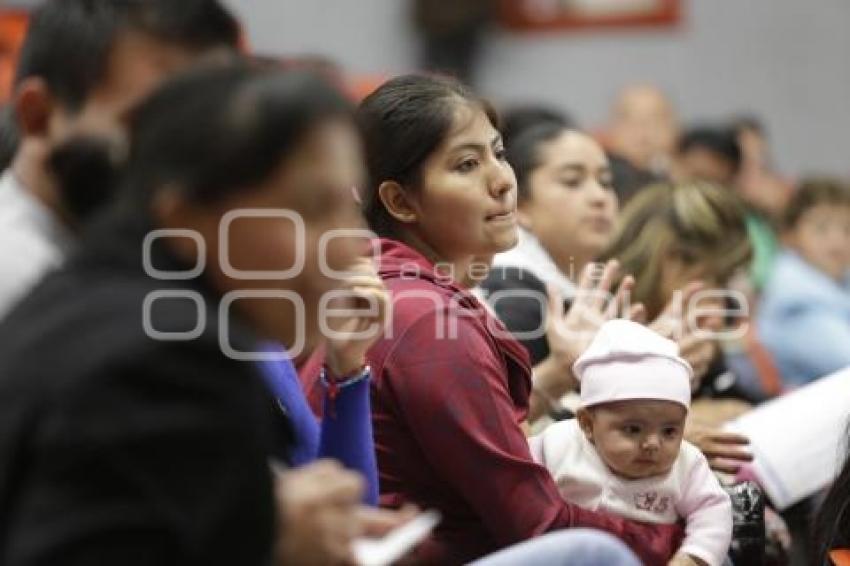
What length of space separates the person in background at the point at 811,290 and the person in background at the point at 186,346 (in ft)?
8.39

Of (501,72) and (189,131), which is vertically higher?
(189,131)

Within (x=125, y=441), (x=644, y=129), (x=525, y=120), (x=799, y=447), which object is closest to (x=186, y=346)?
(x=125, y=441)

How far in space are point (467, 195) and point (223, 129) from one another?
0.97 metres

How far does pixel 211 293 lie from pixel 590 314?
3.82 ft

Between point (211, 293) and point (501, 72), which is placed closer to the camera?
point (211, 293)

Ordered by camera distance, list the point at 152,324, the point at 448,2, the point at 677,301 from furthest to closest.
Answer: the point at 448,2
the point at 677,301
the point at 152,324

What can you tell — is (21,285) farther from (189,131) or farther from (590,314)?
(590,314)

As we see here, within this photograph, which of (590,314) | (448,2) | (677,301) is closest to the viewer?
(590,314)

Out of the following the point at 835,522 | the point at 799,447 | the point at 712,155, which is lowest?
the point at 712,155

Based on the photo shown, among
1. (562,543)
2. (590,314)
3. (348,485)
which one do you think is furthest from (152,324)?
(590,314)

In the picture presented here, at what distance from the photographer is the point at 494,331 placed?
2.11m

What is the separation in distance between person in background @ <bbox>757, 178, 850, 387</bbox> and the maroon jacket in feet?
6.03

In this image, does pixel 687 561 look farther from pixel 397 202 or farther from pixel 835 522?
pixel 397 202

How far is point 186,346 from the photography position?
1.26 m
